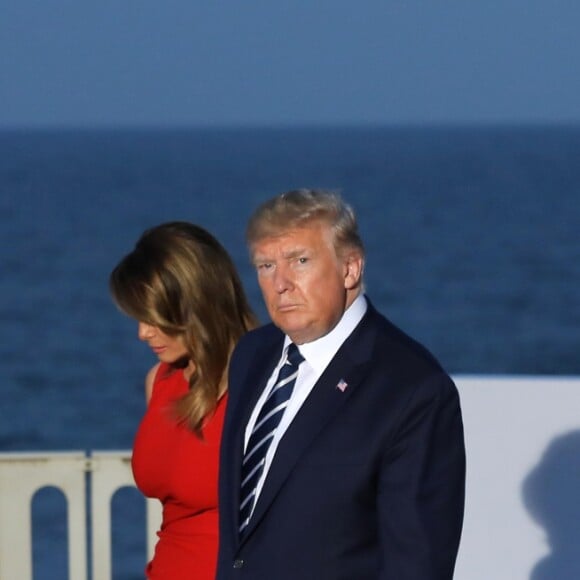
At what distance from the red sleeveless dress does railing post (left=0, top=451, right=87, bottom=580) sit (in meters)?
1.47

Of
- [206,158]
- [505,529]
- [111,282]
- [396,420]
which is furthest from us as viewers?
[206,158]

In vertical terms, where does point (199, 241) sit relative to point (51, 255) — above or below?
above

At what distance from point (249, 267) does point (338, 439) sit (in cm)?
3990

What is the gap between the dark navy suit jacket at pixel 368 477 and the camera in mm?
3068

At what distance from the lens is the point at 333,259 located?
314 centimetres

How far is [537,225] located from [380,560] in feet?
203

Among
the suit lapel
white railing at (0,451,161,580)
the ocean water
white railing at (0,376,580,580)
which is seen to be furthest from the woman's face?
white railing at (0,451,161,580)

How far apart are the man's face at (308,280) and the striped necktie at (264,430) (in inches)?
4.3

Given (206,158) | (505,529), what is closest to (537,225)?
(505,529)

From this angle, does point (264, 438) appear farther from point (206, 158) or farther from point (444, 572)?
point (206, 158)

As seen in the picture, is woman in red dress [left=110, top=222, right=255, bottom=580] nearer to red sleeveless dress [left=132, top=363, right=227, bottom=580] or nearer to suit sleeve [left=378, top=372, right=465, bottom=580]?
red sleeveless dress [left=132, top=363, right=227, bottom=580]

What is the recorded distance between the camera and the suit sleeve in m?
3.06

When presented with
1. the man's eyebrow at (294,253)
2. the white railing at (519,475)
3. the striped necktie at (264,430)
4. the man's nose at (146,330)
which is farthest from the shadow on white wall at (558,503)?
the man's eyebrow at (294,253)

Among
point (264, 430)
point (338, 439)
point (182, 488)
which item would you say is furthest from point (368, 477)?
point (182, 488)
